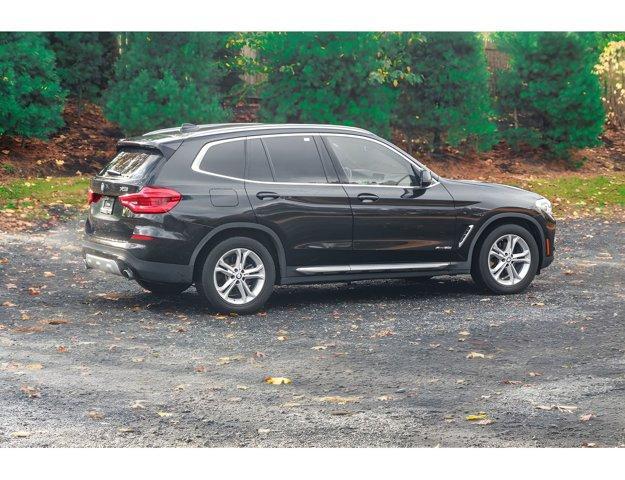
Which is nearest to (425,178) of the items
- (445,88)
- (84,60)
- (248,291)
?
(248,291)

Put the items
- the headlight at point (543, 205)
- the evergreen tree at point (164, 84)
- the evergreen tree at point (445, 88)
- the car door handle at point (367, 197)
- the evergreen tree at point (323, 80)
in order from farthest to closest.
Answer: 1. the evergreen tree at point (445, 88)
2. the evergreen tree at point (323, 80)
3. the evergreen tree at point (164, 84)
4. the headlight at point (543, 205)
5. the car door handle at point (367, 197)

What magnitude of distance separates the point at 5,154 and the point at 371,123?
6.98 meters

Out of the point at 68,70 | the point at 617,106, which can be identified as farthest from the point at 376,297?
the point at 617,106

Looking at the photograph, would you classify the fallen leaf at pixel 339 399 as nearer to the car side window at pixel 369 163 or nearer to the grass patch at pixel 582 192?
the car side window at pixel 369 163

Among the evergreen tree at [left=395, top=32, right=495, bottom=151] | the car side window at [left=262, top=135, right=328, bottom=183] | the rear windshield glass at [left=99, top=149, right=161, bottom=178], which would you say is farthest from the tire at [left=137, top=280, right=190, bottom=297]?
the evergreen tree at [left=395, top=32, right=495, bottom=151]

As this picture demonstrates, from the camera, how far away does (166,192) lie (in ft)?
33.5

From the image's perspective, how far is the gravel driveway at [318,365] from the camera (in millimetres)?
6629

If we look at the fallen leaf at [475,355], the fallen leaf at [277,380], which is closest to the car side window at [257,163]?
the fallen leaf at [475,355]

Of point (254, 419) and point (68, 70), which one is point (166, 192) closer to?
point (254, 419)

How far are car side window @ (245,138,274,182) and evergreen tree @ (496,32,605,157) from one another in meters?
14.4

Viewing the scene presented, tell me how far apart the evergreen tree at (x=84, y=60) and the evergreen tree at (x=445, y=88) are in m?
6.13

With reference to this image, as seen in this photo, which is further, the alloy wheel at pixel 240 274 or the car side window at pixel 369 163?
the car side window at pixel 369 163

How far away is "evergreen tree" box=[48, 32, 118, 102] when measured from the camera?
75.4ft

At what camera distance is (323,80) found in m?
21.6
